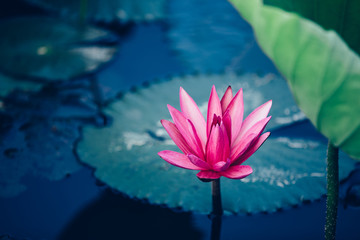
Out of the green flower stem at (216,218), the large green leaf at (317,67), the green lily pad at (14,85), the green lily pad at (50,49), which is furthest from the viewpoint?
the green lily pad at (50,49)

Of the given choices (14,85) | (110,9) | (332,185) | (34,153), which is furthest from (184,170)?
(110,9)

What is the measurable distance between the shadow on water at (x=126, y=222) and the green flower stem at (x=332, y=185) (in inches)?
17.8

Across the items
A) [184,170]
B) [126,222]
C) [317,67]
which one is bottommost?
[126,222]

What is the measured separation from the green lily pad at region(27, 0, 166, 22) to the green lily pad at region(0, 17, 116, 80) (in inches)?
4.6

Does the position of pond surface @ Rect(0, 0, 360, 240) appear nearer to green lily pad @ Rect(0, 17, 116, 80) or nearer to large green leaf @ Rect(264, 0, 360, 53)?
green lily pad @ Rect(0, 17, 116, 80)

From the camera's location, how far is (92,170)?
1489 millimetres

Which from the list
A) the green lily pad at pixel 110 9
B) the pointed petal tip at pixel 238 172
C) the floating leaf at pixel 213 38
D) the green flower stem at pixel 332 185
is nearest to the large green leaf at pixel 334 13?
the green flower stem at pixel 332 185

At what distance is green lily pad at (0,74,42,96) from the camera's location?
1.91m

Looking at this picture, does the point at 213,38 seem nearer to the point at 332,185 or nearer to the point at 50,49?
the point at 50,49

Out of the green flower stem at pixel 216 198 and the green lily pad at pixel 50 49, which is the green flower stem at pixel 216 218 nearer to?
the green flower stem at pixel 216 198

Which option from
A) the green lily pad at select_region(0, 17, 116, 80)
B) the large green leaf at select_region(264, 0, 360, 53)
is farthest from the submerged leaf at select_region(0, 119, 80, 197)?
the large green leaf at select_region(264, 0, 360, 53)

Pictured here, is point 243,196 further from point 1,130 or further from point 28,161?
point 1,130

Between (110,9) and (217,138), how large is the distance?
6.72ft

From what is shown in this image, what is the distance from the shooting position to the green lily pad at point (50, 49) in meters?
2.05
